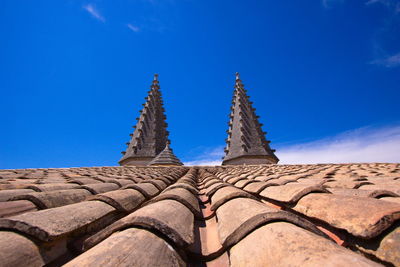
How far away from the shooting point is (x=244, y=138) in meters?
24.8

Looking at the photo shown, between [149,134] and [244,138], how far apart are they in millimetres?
13588

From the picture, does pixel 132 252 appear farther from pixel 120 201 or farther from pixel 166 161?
pixel 166 161

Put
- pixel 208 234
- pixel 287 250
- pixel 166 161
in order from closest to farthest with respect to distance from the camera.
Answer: pixel 287 250 < pixel 208 234 < pixel 166 161

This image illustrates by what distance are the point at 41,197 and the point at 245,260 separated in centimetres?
194

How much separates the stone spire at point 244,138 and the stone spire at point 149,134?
986 centimetres

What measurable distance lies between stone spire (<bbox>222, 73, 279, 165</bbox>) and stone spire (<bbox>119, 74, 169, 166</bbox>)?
986 centimetres

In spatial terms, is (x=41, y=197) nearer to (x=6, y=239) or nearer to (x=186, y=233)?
(x=6, y=239)

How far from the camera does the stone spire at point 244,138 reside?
23.3 m

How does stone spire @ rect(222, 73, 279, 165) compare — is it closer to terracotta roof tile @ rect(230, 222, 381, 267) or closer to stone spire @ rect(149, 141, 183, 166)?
stone spire @ rect(149, 141, 183, 166)

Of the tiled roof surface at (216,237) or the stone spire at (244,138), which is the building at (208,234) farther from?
the stone spire at (244,138)

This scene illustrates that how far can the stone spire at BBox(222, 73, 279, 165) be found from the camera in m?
23.3

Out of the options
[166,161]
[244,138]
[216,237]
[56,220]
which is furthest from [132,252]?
[244,138]

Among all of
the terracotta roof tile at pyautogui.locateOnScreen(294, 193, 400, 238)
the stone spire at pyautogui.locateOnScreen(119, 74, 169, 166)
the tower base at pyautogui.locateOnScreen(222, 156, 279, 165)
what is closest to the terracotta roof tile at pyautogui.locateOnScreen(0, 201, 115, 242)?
the terracotta roof tile at pyautogui.locateOnScreen(294, 193, 400, 238)

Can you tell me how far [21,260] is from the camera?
0.93 meters
